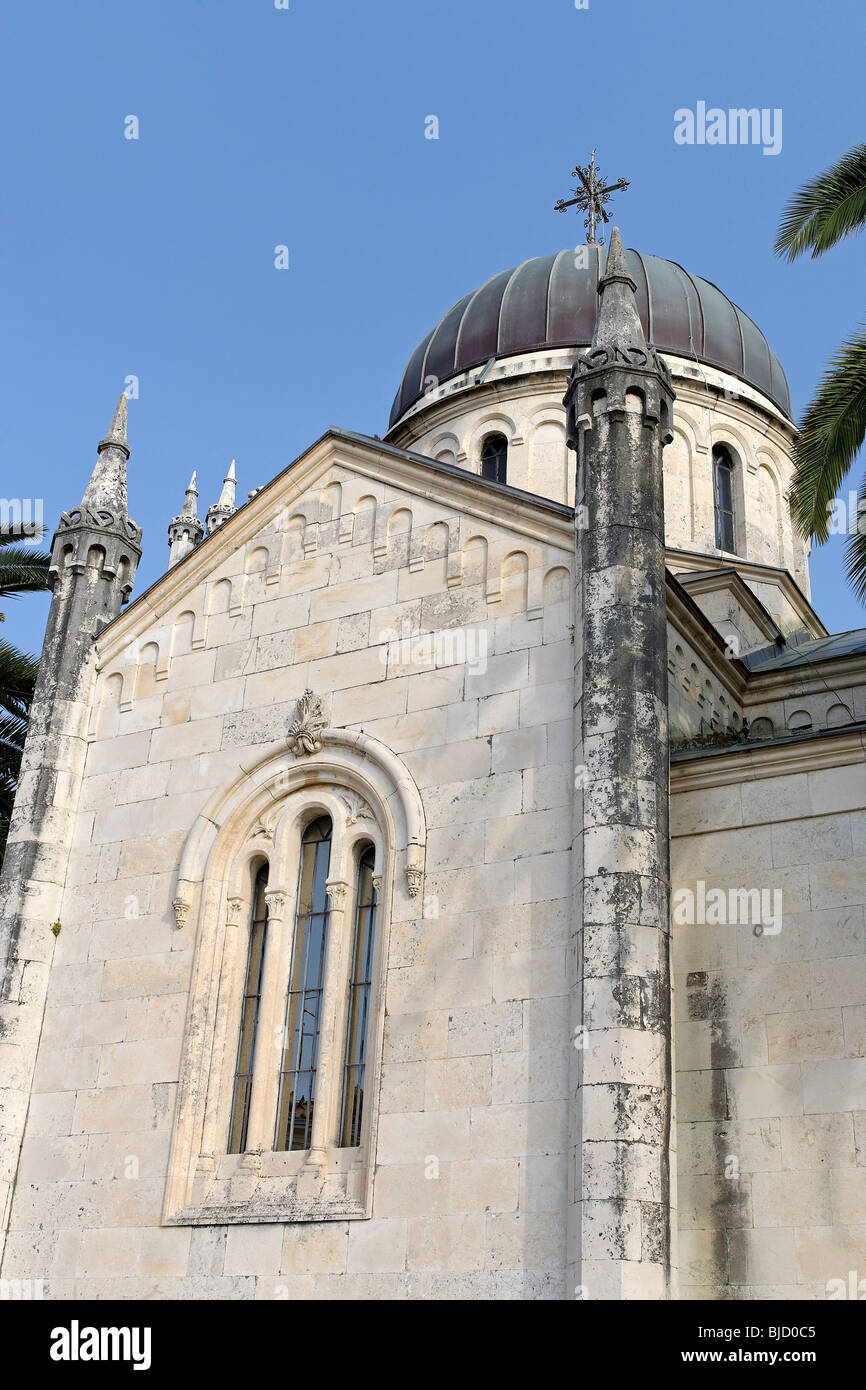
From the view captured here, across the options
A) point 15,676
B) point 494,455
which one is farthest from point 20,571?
point 494,455

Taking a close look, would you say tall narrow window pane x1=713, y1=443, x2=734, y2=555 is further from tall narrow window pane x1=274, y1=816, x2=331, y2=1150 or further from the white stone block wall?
tall narrow window pane x1=274, y1=816, x2=331, y2=1150

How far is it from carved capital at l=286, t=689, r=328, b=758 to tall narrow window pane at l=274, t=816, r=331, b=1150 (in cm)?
88

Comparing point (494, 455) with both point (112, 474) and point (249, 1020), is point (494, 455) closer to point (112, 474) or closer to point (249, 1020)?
point (112, 474)

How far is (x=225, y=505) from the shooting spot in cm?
3666

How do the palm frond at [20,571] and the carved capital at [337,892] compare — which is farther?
the palm frond at [20,571]

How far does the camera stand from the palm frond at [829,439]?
635 inches

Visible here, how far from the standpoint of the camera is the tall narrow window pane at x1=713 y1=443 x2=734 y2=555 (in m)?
27.5

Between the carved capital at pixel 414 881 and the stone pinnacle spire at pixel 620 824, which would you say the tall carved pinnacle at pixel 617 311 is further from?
the carved capital at pixel 414 881

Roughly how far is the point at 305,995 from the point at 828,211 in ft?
36.0

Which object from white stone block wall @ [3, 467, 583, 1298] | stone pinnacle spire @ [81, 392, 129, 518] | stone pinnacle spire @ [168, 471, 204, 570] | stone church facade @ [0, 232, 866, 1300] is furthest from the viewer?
stone pinnacle spire @ [168, 471, 204, 570]

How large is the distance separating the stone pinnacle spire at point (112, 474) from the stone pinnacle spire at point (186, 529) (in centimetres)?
1377

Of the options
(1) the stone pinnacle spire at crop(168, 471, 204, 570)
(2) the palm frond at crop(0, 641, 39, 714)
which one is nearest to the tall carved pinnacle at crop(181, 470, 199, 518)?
(1) the stone pinnacle spire at crop(168, 471, 204, 570)

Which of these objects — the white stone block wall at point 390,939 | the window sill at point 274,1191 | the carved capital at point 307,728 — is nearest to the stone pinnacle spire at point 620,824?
the white stone block wall at point 390,939
